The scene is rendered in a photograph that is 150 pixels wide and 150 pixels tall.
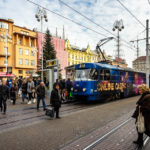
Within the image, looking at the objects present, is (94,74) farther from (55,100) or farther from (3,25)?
(3,25)

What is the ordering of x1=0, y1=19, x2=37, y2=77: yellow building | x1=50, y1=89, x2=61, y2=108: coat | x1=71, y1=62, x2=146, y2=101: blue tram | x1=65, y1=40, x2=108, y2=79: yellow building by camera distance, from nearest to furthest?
x1=50, y1=89, x2=61, y2=108: coat, x1=71, y1=62, x2=146, y2=101: blue tram, x1=0, y1=19, x2=37, y2=77: yellow building, x1=65, y1=40, x2=108, y2=79: yellow building

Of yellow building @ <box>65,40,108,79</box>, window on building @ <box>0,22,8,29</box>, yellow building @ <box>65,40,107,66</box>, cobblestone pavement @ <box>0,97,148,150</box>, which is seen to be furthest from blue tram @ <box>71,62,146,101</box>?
yellow building @ <box>65,40,107,66</box>

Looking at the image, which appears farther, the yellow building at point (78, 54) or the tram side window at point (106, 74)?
the yellow building at point (78, 54)

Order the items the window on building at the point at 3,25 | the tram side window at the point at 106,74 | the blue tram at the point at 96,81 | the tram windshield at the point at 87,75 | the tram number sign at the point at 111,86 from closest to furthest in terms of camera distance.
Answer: the blue tram at the point at 96,81 → the tram windshield at the point at 87,75 → the tram number sign at the point at 111,86 → the tram side window at the point at 106,74 → the window on building at the point at 3,25

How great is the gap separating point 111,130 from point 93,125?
0.87 metres

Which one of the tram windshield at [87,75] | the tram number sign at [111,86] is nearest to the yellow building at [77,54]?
the tram number sign at [111,86]

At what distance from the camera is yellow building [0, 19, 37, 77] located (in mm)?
39062

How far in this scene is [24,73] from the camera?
1724 inches

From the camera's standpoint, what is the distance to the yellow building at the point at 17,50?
39.1 m

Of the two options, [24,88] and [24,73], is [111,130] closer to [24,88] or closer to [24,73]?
[24,88]

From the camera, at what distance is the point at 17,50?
41.8 meters

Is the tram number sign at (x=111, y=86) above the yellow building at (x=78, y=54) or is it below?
below

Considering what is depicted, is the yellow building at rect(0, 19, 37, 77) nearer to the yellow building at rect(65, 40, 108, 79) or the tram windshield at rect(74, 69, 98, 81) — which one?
the yellow building at rect(65, 40, 108, 79)

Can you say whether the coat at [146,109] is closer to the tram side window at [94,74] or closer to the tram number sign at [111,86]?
the tram side window at [94,74]
